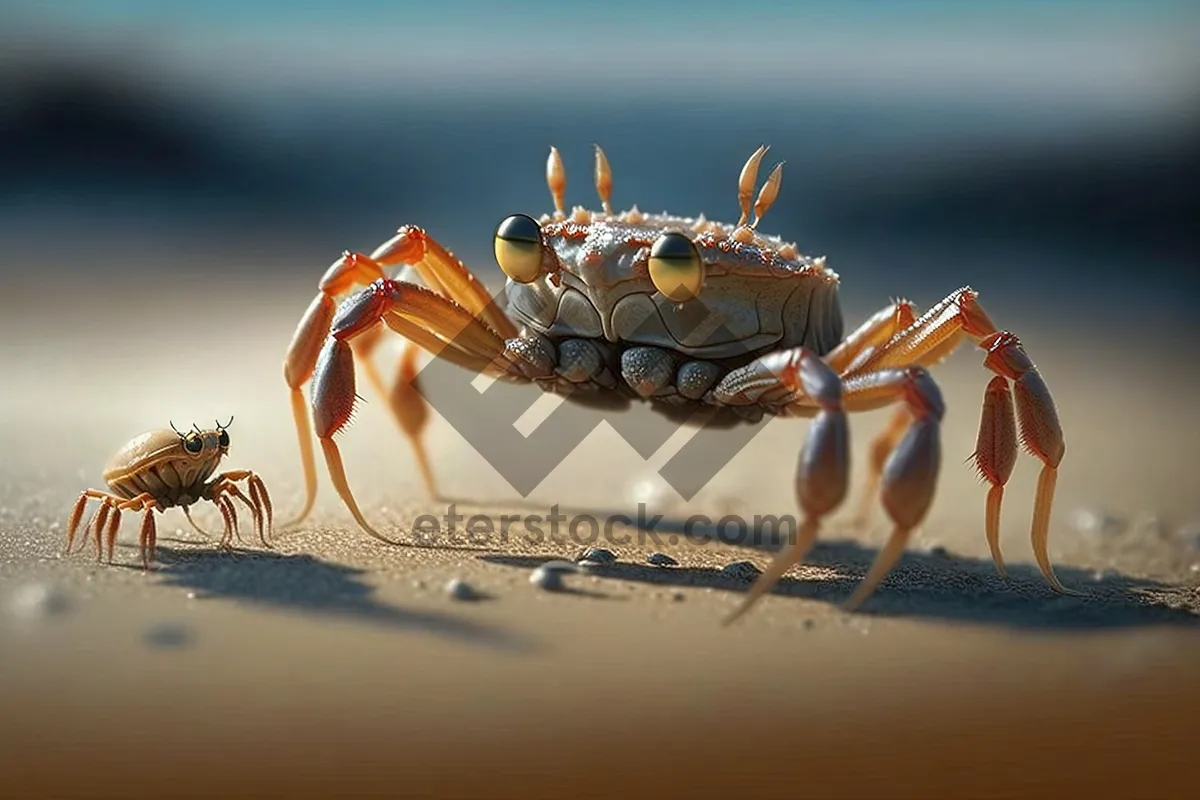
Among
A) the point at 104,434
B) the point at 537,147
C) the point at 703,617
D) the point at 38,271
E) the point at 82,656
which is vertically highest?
the point at 537,147

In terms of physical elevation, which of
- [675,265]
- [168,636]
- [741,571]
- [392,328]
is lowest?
[168,636]

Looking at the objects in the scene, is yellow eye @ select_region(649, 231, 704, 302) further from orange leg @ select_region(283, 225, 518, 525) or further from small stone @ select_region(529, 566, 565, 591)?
small stone @ select_region(529, 566, 565, 591)

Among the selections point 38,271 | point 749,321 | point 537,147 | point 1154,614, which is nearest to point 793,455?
point 749,321

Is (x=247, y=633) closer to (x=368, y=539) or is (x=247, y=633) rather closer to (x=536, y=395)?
(x=368, y=539)

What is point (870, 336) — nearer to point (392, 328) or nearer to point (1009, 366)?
point (1009, 366)

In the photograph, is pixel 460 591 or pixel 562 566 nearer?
pixel 460 591

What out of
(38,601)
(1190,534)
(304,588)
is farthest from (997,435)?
(38,601)

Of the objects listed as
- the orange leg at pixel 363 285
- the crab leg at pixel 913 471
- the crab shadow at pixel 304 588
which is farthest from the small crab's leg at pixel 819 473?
the orange leg at pixel 363 285

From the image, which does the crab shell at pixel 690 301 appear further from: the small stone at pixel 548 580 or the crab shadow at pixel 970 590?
the small stone at pixel 548 580
